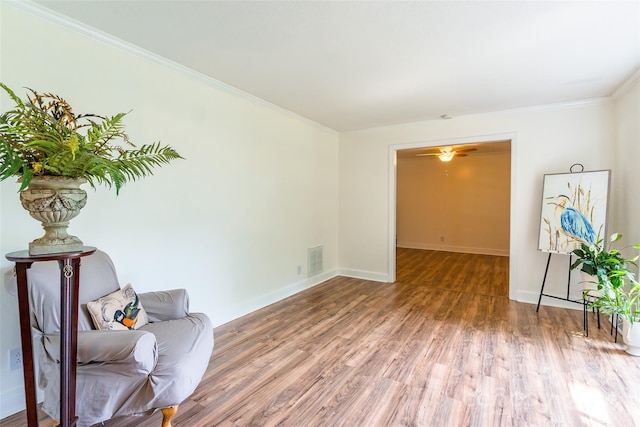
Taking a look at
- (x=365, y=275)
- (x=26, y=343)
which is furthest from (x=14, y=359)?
(x=365, y=275)

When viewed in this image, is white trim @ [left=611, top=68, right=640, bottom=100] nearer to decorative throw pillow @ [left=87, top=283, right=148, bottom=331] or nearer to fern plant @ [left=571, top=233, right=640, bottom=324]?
fern plant @ [left=571, top=233, right=640, bottom=324]

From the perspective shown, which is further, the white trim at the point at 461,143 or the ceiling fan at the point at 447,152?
the ceiling fan at the point at 447,152

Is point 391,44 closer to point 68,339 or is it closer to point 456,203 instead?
point 68,339

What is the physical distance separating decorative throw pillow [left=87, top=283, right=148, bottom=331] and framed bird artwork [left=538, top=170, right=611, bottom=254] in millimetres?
4170

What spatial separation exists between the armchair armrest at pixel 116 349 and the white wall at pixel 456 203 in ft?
24.4

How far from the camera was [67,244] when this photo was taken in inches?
56.9

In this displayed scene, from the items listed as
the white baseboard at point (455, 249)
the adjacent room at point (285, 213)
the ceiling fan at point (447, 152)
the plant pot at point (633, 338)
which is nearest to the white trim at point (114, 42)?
the adjacent room at point (285, 213)

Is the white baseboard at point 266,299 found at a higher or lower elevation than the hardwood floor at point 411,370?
higher

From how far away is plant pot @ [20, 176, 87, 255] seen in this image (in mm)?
1344

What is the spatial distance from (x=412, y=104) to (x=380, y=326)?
2629 mm

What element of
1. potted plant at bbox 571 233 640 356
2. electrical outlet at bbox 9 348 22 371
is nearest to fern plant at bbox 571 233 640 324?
potted plant at bbox 571 233 640 356

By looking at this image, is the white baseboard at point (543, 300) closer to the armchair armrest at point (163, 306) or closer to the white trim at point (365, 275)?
the white trim at point (365, 275)

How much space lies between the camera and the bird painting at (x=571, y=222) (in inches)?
129

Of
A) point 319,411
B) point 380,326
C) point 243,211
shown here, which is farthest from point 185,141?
point 380,326
